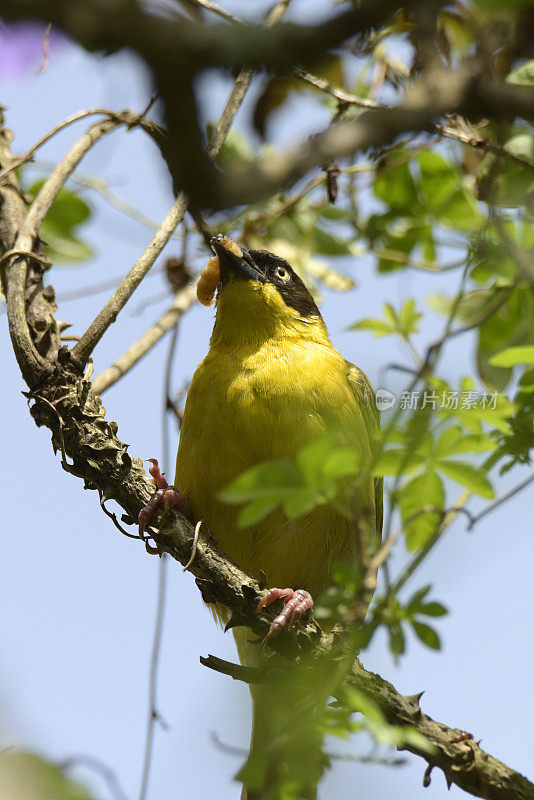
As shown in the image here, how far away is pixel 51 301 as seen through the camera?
3135 mm

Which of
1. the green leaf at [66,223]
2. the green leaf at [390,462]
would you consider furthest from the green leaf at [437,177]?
the green leaf at [390,462]

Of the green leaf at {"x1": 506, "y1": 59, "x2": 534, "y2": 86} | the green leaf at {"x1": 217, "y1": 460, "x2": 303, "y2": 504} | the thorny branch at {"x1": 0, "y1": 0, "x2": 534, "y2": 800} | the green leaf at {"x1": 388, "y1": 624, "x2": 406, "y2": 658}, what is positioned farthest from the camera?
the green leaf at {"x1": 506, "y1": 59, "x2": 534, "y2": 86}

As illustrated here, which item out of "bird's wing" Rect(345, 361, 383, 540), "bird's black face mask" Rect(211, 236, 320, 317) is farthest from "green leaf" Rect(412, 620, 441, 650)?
"bird's black face mask" Rect(211, 236, 320, 317)

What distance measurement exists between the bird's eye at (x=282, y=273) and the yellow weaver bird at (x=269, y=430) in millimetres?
350

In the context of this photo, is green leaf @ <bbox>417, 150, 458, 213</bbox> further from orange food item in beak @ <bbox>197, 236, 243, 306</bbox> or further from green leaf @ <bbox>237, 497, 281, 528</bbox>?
green leaf @ <bbox>237, 497, 281, 528</bbox>

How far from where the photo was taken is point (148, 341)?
3.99 m

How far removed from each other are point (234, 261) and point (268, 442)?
123 centimetres

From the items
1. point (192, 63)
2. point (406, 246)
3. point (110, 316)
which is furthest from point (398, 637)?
point (406, 246)

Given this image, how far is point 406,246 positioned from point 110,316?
1.92m

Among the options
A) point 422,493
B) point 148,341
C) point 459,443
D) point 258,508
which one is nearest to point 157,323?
point 148,341

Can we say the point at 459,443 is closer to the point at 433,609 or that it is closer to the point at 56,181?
the point at 433,609

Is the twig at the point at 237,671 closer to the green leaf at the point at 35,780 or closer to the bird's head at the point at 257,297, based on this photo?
the green leaf at the point at 35,780

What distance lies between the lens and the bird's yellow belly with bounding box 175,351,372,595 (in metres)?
3.86

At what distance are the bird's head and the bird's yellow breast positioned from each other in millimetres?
351
